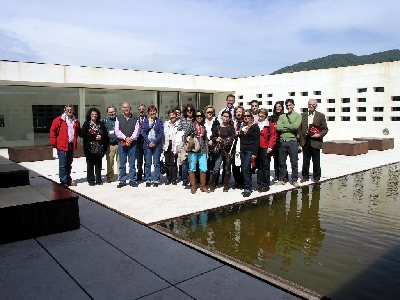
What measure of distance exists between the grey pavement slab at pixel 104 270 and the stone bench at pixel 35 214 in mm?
492

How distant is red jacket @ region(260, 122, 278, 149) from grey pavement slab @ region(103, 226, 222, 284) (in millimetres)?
3382

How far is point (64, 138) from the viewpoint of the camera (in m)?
7.48

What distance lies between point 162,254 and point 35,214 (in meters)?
1.81

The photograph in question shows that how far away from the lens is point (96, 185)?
7.74 meters

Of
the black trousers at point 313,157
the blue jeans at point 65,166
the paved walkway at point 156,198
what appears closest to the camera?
the paved walkway at point 156,198

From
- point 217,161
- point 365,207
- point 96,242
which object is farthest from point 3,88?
point 365,207

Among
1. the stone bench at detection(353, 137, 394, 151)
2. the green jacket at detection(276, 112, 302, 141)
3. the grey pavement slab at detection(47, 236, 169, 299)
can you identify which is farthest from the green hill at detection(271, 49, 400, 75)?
the grey pavement slab at detection(47, 236, 169, 299)

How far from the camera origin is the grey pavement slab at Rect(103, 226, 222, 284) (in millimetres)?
3271

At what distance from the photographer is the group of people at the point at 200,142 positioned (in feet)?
22.5

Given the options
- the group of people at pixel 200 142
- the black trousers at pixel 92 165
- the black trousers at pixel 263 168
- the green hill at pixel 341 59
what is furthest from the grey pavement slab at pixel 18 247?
Result: the green hill at pixel 341 59

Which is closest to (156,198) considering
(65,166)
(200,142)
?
(200,142)

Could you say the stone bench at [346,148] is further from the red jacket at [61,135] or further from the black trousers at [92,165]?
the red jacket at [61,135]

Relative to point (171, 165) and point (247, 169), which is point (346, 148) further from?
point (171, 165)

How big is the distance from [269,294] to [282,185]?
4.88m
